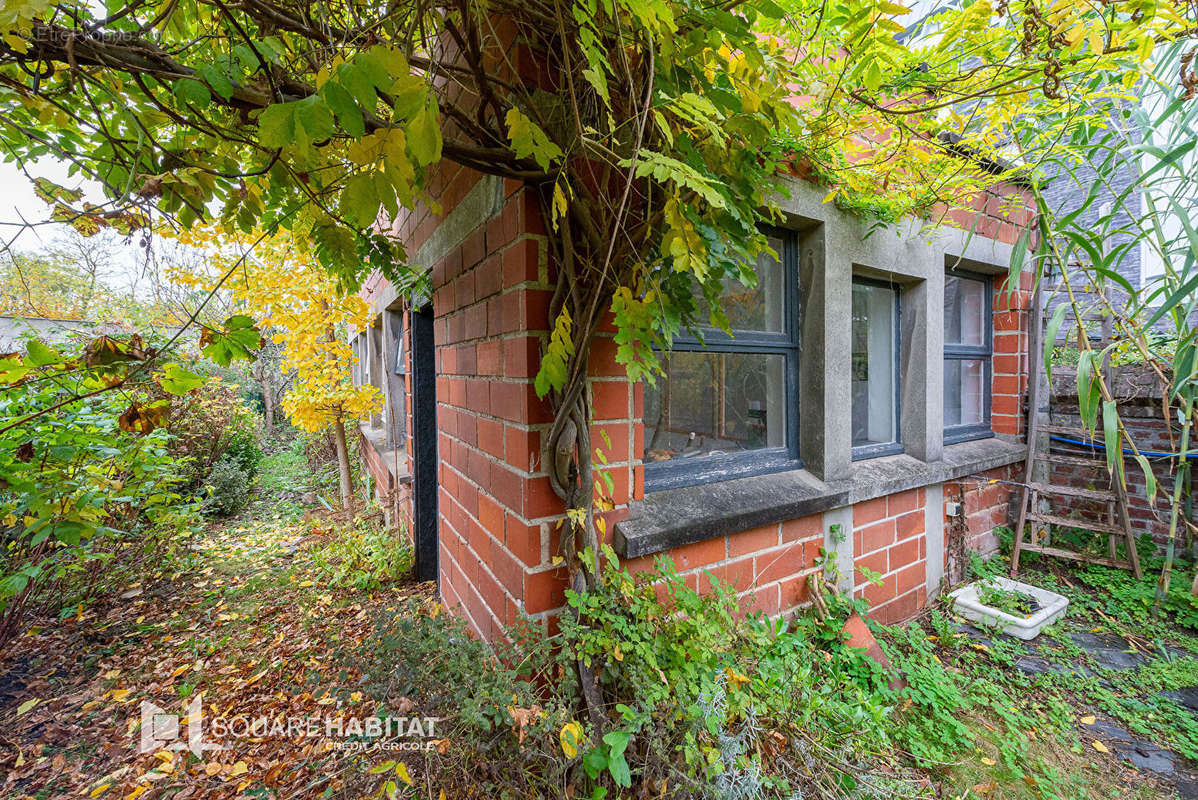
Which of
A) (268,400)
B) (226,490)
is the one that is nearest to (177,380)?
(226,490)

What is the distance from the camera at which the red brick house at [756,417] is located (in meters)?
1.66

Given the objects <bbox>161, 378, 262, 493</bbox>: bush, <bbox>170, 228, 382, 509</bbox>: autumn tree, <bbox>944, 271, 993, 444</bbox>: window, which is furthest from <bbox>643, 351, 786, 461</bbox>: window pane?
<bbox>161, 378, 262, 493</bbox>: bush

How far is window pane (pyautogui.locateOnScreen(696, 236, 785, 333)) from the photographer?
2.33m

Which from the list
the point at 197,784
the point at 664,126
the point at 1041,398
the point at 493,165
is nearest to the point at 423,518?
the point at 197,784

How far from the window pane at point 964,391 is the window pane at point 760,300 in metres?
1.98

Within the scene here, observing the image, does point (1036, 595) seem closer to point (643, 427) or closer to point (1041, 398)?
point (1041, 398)

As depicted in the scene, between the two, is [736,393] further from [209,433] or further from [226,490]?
[209,433]

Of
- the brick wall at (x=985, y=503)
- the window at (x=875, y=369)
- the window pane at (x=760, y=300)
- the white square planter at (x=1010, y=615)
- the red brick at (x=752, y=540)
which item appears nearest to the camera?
the red brick at (x=752, y=540)

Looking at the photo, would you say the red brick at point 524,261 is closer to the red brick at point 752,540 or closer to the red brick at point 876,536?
Answer: the red brick at point 752,540

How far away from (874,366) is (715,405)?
1402mm

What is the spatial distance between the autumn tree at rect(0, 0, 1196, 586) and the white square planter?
94.2 inches

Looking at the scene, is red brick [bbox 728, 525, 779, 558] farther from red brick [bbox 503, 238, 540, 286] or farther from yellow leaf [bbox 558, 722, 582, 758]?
red brick [bbox 503, 238, 540, 286]

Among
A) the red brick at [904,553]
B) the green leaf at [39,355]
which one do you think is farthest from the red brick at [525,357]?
the red brick at [904,553]

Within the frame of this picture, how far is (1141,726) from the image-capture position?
2.08m
